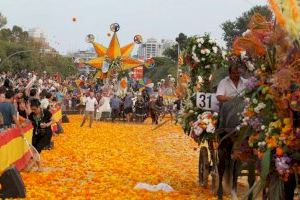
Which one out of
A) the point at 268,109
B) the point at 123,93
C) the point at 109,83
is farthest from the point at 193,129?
the point at 109,83

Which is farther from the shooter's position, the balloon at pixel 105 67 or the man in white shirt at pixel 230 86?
the balloon at pixel 105 67

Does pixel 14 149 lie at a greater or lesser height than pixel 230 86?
lesser

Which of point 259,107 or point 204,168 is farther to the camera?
point 204,168

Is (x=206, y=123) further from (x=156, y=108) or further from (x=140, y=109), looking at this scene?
(x=140, y=109)

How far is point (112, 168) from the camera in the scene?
49.6 feet

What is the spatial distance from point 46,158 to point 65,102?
27865 millimetres

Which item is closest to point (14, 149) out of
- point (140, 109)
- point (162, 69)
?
point (140, 109)

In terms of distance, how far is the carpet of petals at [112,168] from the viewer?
1120cm

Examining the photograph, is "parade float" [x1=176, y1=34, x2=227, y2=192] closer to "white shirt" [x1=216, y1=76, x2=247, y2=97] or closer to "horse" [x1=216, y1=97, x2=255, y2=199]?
"white shirt" [x1=216, y1=76, x2=247, y2=97]

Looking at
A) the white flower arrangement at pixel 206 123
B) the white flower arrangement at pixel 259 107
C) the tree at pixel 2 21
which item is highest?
the tree at pixel 2 21

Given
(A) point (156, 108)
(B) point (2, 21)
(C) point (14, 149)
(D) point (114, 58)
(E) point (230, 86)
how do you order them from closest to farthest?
(E) point (230, 86) → (C) point (14, 149) → (A) point (156, 108) → (D) point (114, 58) → (B) point (2, 21)

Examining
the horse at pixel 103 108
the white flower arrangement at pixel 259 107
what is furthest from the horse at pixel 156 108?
A: the white flower arrangement at pixel 259 107

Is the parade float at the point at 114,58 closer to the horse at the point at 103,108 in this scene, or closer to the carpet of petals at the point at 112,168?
the horse at the point at 103,108

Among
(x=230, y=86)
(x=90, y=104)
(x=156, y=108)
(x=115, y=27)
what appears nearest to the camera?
(x=230, y=86)
